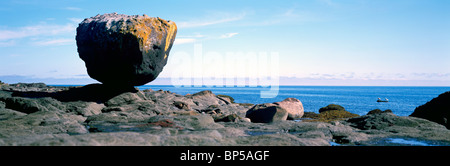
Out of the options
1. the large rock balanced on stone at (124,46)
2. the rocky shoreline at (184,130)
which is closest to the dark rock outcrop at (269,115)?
the rocky shoreline at (184,130)

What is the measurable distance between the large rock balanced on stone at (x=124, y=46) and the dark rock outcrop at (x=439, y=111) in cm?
1395

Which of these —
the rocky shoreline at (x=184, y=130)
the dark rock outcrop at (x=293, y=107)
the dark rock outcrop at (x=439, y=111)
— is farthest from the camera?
the dark rock outcrop at (x=293, y=107)

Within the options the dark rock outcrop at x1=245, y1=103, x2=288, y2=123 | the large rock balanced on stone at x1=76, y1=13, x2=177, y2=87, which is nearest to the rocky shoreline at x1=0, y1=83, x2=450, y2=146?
the dark rock outcrop at x1=245, y1=103, x2=288, y2=123

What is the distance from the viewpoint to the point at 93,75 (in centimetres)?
1794

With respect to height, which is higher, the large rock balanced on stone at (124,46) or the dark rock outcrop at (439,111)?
the large rock balanced on stone at (124,46)

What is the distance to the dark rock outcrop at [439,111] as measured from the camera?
1242cm

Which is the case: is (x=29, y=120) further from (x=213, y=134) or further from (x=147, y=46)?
(x=147, y=46)

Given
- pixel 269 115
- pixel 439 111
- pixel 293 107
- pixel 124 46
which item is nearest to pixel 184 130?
pixel 269 115

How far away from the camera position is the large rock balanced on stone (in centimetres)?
1606

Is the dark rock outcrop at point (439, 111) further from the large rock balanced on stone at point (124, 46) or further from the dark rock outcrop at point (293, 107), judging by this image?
the large rock balanced on stone at point (124, 46)

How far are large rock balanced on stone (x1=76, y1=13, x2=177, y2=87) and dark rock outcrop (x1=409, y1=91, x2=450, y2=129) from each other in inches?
549
